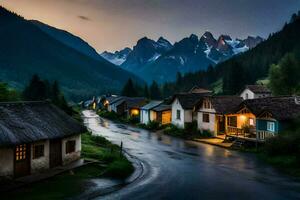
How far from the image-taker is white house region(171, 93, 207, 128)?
227ft

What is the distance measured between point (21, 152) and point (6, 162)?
1.68 meters

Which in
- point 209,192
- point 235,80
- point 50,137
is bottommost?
point 209,192

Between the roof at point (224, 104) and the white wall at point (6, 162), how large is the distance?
124 ft

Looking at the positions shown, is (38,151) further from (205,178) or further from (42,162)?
(205,178)

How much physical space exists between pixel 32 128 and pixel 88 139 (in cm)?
2248

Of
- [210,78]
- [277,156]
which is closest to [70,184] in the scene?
[277,156]

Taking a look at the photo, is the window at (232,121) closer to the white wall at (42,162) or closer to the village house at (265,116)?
the village house at (265,116)

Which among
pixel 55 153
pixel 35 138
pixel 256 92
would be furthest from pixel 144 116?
pixel 35 138

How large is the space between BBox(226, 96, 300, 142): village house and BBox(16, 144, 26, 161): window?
28841 millimetres

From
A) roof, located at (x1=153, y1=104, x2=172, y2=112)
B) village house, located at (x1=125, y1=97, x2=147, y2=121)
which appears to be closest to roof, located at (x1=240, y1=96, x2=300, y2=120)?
roof, located at (x1=153, y1=104, x2=172, y2=112)

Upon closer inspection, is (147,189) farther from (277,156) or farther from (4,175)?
(277,156)

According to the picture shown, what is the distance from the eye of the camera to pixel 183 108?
6881cm

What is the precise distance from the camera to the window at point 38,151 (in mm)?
27750

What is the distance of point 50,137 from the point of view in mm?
28203
